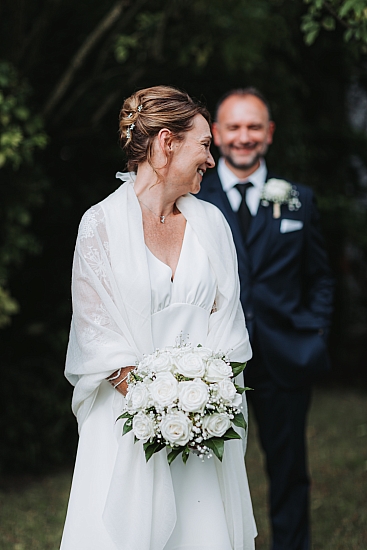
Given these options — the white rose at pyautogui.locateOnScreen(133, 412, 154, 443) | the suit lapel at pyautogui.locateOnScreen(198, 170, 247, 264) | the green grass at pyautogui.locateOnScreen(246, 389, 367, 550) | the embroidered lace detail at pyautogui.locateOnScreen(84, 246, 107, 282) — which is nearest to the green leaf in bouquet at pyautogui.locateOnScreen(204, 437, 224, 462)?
the white rose at pyautogui.locateOnScreen(133, 412, 154, 443)

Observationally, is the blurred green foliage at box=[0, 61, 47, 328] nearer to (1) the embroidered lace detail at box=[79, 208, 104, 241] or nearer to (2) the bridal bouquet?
→ (1) the embroidered lace detail at box=[79, 208, 104, 241]

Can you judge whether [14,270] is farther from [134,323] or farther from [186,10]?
[134,323]

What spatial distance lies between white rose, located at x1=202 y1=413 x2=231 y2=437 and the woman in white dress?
0.29 meters

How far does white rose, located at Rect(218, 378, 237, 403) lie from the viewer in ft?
8.14

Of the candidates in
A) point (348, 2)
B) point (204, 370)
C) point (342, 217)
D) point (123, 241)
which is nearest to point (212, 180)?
point (348, 2)

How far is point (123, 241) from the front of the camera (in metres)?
2.74

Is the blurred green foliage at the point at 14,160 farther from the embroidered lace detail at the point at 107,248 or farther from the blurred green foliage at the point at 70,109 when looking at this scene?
the embroidered lace detail at the point at 107,248

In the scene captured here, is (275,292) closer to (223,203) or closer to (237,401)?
(223,203)

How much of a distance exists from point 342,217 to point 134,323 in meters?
5.85

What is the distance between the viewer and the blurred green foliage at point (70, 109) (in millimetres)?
5742

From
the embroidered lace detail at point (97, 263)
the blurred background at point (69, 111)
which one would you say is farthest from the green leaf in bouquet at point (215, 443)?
the blurred background at point (69, 111)

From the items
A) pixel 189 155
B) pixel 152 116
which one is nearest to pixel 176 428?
pixel 189 155

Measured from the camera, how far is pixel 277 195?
3992 mm

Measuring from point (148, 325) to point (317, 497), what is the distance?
3.31 metres
